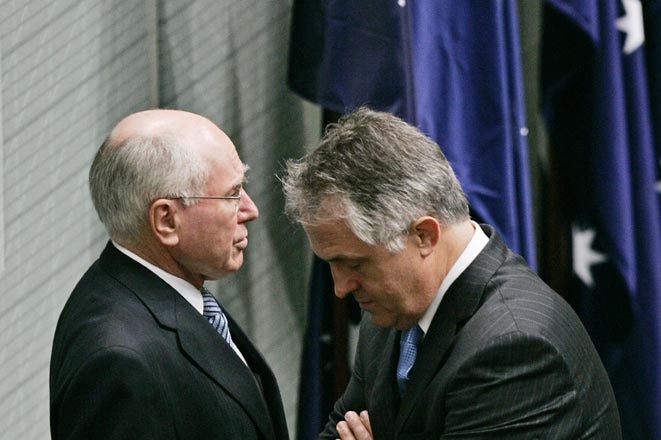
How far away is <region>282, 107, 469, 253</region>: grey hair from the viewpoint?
189 cm

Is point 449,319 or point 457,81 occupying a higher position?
point 457,81

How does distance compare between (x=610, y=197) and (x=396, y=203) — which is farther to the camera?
(x=610, y=197)

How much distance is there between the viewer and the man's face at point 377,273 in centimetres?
194

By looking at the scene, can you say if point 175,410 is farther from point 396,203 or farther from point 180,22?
point 180,22

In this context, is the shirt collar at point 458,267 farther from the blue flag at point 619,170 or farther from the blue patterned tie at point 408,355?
the blue flag at point 619,170

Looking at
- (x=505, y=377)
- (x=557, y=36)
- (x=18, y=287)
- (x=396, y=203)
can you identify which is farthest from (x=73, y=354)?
(x=557, y=36)

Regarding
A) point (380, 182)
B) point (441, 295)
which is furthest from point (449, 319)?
point (380, 182)

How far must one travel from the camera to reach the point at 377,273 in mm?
1976

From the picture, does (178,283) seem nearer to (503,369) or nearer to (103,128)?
(503,369)

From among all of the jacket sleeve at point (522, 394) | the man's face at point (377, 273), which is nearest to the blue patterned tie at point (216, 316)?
the man's face at point (377, 273)

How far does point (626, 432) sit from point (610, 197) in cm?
65

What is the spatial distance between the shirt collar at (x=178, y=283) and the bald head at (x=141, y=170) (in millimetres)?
29

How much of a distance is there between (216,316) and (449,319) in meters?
0.53

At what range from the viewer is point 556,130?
120 inches
